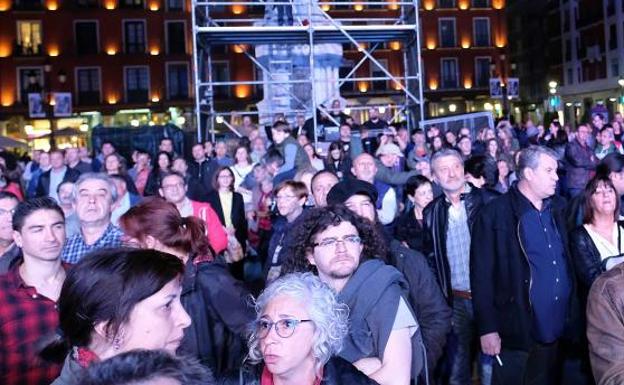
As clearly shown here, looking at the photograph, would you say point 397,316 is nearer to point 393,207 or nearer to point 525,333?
point 525,333

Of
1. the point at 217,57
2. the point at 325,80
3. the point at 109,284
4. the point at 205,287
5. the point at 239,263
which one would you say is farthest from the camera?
the point at 217,57

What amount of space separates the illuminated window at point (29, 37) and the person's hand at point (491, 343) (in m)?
45.0

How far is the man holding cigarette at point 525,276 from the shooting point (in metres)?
4.32

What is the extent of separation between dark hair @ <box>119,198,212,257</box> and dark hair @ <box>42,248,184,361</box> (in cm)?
112

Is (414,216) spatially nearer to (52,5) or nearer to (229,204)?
(229,204)

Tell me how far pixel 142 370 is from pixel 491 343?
11.2 feet

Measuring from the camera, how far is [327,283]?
9.68 ft

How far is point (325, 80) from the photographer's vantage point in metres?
16.6

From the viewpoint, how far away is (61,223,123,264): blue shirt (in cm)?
427

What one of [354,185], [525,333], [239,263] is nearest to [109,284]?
[354,185]

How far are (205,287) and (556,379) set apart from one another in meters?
2.51

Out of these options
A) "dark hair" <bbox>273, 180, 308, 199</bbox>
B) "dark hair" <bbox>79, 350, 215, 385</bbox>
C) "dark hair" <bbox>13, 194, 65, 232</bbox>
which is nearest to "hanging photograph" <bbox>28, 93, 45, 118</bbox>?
"dark hair" <bbox>273, 180, 308, 199</bbox>

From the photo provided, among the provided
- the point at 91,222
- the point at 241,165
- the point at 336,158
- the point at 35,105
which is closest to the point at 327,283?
the point at 91,222

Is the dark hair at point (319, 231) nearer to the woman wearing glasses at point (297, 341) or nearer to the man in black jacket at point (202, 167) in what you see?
the woman wearing glasses at point (297, 341)
